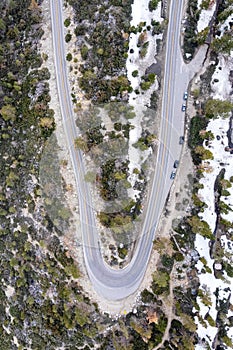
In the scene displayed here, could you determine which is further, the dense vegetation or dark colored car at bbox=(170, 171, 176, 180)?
dark colored car at bbox=(170, 171, 176, 180)

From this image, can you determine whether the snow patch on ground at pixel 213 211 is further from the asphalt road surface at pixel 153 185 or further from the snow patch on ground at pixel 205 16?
the snow patch on ground at pixel 205 16

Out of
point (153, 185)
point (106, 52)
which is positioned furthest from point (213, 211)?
point (106, 52)

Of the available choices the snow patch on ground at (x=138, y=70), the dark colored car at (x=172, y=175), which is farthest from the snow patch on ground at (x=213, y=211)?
the snow patch on ground at (x=138, y=70)

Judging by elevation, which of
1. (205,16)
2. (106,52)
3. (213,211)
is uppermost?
(205,16)

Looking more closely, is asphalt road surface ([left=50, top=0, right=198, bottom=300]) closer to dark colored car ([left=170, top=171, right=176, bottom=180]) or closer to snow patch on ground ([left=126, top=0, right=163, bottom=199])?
dark colored car ([left=170, top=171, right=176, bottom=180])

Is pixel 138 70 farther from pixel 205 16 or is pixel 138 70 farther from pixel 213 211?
pixel 213 211

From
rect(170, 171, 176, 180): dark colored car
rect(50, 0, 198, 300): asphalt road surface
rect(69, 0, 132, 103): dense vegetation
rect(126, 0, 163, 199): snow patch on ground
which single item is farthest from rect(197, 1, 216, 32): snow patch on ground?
rect(170, 171, 176, 180): dark colored car

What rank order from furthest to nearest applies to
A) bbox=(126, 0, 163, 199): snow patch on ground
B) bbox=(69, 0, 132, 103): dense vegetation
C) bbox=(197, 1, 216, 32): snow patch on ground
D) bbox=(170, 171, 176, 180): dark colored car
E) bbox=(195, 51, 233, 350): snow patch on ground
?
bbox=(197, 1, 216, 32): snow patch on ground
bbox=(170, 171, 176, 180): dark colored car
bbox=(126, 0, 163, 199): snow patch on ground
bbox=(69, 0, 132, 103): dense vegetation
bbox=(195, 51, 233, 350): snow patch on ground

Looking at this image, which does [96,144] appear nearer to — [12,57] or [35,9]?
[12,57]
